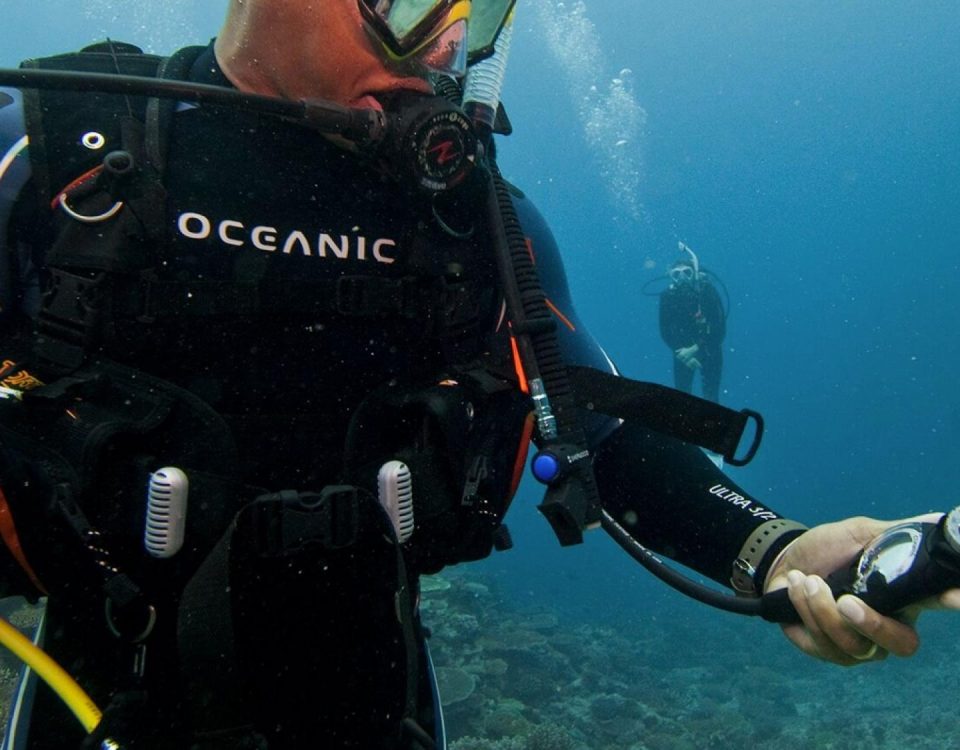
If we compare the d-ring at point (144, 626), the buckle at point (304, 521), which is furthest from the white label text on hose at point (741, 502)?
the d-ring at point (144, 626)

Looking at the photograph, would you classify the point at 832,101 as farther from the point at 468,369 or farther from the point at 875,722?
the point at 468,369

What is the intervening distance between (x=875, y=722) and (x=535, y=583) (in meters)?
12.6

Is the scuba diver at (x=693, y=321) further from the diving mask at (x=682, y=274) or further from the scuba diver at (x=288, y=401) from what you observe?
the scuba diver at (x=288, y=401)

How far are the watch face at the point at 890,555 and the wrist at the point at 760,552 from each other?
1.27ft

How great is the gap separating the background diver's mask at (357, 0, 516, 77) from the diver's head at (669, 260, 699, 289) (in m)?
13.4

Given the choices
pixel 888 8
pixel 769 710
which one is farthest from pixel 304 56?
pixel 888 8

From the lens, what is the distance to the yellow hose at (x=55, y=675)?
1.54 meters

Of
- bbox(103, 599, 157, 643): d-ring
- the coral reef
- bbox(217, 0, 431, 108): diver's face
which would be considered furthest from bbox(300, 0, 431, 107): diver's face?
the coral reef

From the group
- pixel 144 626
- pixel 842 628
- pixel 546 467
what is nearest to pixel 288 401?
pixel 144 626

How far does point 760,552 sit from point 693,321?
13.6 metres

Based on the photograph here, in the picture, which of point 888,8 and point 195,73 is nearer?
point 195,73

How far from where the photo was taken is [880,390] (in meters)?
81.9

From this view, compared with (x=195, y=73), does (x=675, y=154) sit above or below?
above

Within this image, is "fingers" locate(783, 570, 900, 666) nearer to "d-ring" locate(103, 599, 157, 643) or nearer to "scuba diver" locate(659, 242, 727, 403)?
"d-ring" locate(103, 599, 157, 643)
